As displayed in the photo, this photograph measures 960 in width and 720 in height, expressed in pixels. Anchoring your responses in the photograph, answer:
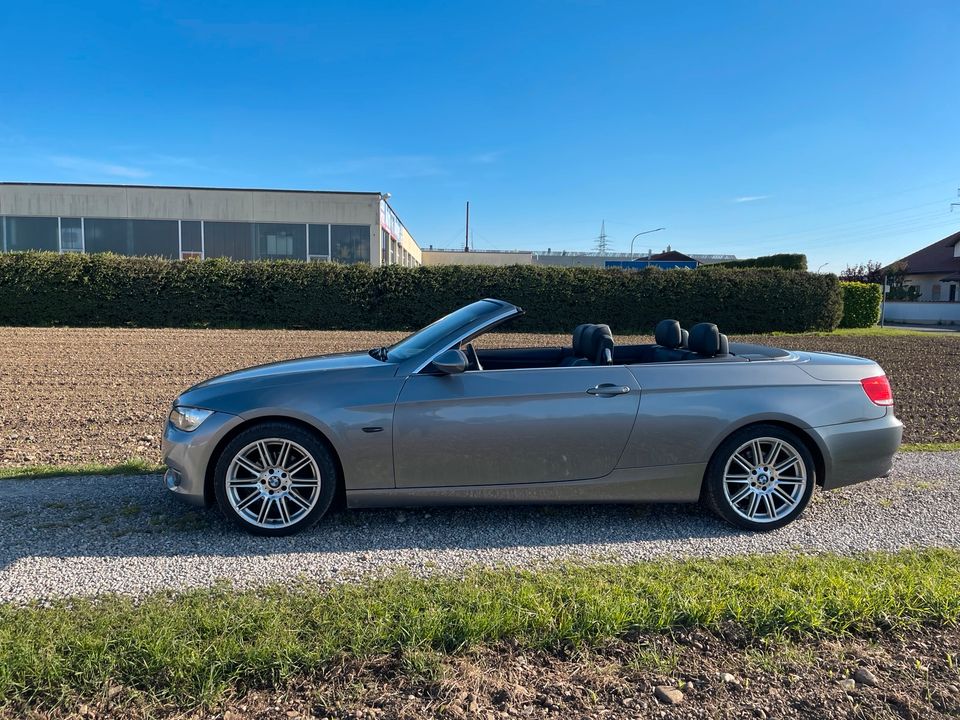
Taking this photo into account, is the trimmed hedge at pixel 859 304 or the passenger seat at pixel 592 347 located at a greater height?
the trimmed hedge at pixel 859 304

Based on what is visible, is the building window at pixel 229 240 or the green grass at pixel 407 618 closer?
the green grass at pixel 407 618

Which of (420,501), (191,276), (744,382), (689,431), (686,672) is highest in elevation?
(191,276)

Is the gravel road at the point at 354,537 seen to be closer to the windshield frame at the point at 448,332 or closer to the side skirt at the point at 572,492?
the side skirt at the point at 572,492

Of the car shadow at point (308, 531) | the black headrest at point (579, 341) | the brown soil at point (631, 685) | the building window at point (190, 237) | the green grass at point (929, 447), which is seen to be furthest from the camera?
the building window at point (190, 237)

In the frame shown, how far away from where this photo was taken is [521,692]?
2443 millimetres

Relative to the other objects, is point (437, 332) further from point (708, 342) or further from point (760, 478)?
point (760, 478)

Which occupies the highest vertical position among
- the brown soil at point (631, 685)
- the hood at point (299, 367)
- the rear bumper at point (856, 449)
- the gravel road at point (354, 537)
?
the hood at point (299, 367)

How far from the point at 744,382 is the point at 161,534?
3.72 metres

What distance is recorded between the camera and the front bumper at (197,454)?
13.0 ft

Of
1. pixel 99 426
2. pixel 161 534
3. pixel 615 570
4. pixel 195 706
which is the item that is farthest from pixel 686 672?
pixel 99 426

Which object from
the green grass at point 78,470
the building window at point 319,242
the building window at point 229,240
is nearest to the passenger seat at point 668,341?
the green grass at point 78,470

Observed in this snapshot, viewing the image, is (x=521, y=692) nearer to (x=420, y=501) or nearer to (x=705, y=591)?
(x=705, y=591)

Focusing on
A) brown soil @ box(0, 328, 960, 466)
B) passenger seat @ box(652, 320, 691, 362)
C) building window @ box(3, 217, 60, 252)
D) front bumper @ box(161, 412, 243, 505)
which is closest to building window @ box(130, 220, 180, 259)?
building window @ box(3, 217, 60, 252)

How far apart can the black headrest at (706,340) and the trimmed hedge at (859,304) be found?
26105 mm
